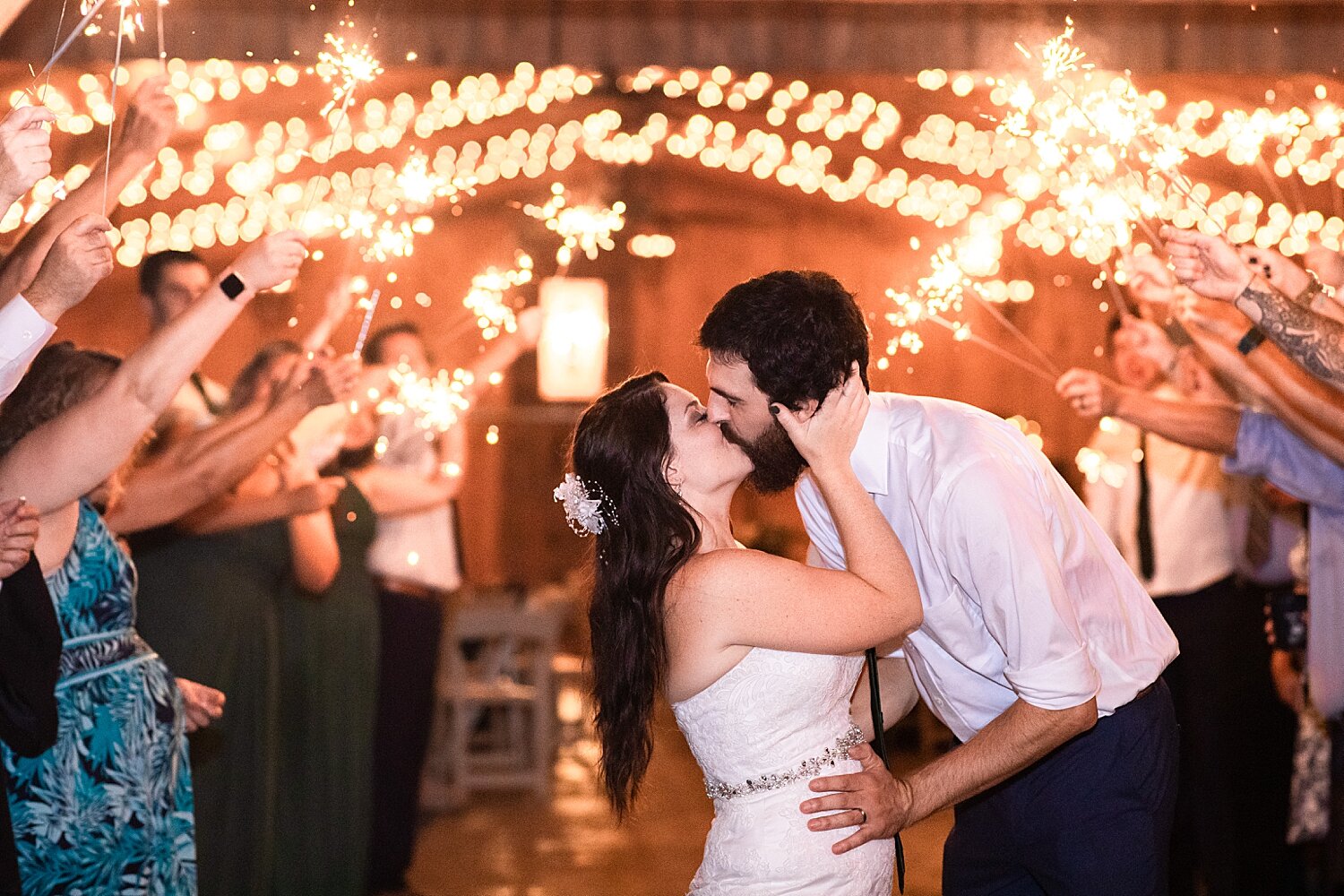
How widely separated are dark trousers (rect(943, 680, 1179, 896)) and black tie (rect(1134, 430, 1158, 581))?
217cm

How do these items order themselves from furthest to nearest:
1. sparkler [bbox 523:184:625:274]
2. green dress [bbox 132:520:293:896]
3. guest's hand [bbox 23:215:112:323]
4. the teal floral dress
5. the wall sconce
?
the wall sconce
green dress [bbox 132:520:293:896]
sparkler [bbox 523:184:625:274]
the teal floral dress
guest's hand [bbox 23:215:112:323]

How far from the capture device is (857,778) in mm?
1950

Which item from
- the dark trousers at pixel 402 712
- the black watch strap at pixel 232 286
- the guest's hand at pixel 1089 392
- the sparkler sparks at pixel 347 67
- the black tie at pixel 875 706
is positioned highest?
the sparkler sparks at pixel 347 67

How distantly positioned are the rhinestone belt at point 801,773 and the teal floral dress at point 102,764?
106 centimetres

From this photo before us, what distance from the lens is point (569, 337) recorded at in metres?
8.53

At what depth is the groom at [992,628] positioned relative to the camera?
186cm

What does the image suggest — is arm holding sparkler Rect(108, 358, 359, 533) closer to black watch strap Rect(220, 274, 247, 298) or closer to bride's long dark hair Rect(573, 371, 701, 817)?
black watch strap Rect(220, 274, 247, 298)

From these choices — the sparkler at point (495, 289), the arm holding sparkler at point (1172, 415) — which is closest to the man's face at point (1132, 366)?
the arm holding sparkler at point (1172, 415)

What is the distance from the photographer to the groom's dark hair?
73.6 inches

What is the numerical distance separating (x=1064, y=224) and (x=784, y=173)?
6231 millimetres

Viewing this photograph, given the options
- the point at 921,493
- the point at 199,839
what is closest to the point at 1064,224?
the point at 921,493

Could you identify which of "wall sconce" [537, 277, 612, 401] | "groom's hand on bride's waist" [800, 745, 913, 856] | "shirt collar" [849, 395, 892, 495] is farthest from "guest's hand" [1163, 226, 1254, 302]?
"wall sconce" [537, 277, 612, 401]

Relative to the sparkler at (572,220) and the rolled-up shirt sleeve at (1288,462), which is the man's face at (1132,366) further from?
the sparkler at (572,220)

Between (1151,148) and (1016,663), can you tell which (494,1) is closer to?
(1151,148)
